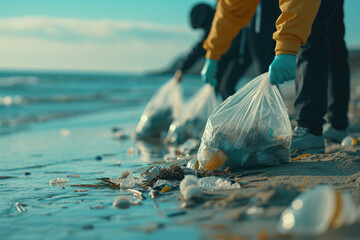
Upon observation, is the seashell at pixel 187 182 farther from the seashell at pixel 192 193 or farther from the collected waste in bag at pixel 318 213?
the collected waste in bag at pixel 318 213

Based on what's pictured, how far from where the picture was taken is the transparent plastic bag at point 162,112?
4.19 m

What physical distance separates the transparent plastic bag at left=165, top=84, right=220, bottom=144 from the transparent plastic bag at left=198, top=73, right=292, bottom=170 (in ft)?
4.76

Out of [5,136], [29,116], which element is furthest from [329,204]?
[29,116]

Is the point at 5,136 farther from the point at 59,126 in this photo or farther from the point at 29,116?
the point at 29,116

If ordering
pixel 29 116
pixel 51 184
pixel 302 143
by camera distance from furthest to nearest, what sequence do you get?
pixel 29 116 < pixel 302 143 < pixel 51 184

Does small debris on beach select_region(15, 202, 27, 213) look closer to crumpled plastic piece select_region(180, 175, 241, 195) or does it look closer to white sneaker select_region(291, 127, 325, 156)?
crumpled plastic piece select_region(180, 175, 241, 195)

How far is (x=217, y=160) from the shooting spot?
6.67ft

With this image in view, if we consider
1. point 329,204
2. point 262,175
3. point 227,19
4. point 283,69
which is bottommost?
point 262,175

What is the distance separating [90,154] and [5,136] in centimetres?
205

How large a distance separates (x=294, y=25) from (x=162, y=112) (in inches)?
93.9

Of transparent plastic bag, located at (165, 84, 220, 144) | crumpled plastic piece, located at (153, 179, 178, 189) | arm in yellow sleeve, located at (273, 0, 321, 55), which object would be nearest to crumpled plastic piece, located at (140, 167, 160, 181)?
crumpled plastic piece, located at (153, 179, 178, 189)

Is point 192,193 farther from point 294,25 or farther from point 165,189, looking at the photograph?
point 294,25

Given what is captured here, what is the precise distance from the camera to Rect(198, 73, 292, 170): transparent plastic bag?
2023 mm

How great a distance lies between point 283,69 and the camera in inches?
78.2
